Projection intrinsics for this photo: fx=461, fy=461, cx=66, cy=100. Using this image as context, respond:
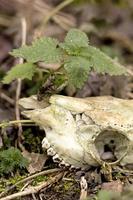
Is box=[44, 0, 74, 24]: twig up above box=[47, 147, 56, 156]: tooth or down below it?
above

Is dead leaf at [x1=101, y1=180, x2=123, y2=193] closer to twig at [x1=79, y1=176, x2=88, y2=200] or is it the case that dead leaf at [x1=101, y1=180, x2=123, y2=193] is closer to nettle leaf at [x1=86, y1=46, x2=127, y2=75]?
twig at [x1=79, y1=176, x2=88, y2=200]

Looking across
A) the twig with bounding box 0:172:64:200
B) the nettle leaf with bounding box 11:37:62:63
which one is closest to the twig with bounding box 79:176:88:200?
the twig with bounding box 0:172:64:200

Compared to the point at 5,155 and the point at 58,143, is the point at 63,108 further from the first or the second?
the point at 5,155

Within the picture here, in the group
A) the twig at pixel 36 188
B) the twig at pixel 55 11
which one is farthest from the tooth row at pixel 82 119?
the twig at pixel 55 11

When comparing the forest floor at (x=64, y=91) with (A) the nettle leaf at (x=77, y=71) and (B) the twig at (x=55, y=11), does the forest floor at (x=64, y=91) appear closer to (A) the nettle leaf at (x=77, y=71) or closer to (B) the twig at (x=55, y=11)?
(B) the twig at (x=55, y=11)

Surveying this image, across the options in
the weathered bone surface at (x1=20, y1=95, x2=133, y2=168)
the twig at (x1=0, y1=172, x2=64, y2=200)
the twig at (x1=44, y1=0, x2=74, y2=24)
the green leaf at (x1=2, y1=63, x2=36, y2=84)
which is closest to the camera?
the twig at (x1=0, y1=172, x2=64, y2=200)

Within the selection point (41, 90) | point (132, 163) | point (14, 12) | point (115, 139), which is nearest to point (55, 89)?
point (41, 90)
